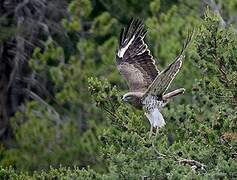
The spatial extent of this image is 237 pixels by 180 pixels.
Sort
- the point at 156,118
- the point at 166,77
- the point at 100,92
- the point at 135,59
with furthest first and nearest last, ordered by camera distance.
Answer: the point at 135,59, the point at 156,118, the point at 100,92, the point at 166,77

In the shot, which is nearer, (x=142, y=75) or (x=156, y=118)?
(x=156, y=118)

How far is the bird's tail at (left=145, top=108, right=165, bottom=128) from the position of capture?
8273 mm

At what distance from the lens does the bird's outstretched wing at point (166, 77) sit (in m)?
7.42

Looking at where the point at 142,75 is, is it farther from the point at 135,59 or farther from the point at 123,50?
the point at 123,50

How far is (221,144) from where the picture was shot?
24.9 ft

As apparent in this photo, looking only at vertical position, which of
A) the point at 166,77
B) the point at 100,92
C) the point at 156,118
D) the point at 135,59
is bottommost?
the point at 156,118

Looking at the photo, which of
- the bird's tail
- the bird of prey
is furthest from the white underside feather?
the bird's tail

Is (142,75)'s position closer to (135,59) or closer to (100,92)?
(135,59)

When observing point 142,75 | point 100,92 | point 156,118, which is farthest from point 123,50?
point 100,92

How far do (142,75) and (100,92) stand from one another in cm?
135

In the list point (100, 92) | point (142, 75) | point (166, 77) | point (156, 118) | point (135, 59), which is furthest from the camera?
point (135, 59)

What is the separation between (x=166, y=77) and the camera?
7.65 metres

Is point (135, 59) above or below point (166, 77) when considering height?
below

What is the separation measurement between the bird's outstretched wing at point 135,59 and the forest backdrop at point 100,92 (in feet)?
1.11
